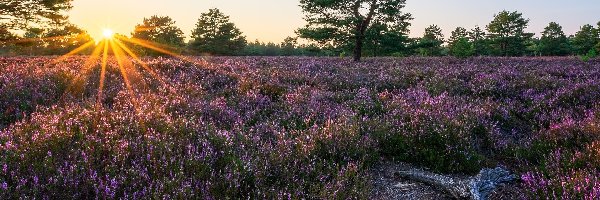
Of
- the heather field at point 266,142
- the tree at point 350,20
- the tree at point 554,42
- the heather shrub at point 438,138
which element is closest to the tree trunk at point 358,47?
the tree at point 350,20

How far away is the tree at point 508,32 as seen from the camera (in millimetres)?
62469

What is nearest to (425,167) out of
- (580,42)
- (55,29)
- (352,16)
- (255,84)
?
(255,84)

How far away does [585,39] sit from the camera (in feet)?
222

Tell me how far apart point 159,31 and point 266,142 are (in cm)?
6121

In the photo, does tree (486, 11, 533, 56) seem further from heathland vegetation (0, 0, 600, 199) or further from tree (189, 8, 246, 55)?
heathland vegetation (0, 0, 600, 199)

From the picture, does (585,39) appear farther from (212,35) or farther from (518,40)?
(212,35)

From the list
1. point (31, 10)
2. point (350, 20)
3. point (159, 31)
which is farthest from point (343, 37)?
point (159, 31)

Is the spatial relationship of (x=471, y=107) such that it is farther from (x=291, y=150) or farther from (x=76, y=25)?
(x=76, y=25)

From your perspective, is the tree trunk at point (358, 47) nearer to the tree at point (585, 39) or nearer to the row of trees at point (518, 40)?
the row of trees at point (518, 40)

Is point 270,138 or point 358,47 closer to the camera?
point 270,138

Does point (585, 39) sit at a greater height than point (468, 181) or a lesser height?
greater

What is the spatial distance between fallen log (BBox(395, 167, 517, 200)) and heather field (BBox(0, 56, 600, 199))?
19 cm

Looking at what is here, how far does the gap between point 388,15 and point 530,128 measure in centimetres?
1778

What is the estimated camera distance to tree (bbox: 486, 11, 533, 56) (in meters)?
62.5
